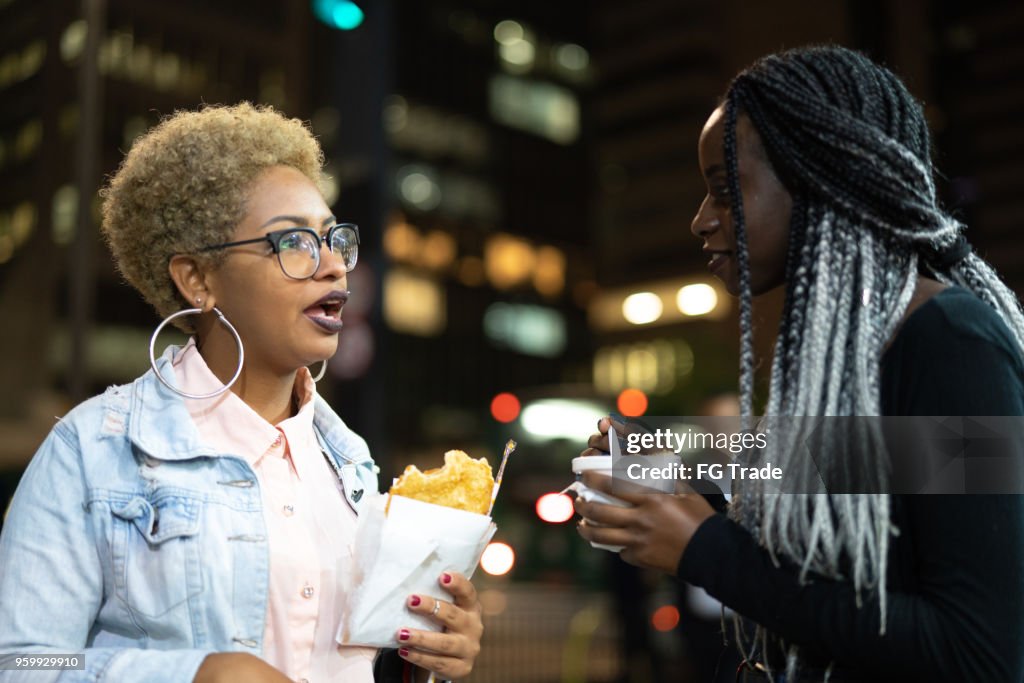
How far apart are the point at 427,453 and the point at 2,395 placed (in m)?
58.3

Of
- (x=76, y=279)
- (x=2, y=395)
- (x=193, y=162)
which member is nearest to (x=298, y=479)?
(x=193, y=162)

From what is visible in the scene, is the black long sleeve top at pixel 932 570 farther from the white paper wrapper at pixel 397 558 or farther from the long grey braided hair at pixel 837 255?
the white paper wrapper at pixel 397 558

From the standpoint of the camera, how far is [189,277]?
115 inches

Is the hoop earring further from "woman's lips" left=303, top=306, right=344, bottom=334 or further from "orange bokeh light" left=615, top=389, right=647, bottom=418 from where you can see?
"orange bokeh light" left=615, top=389, right=647, bottom=418

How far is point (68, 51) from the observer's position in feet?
30.3

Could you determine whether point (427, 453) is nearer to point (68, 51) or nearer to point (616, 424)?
point (68, 51)

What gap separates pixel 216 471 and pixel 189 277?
61cm

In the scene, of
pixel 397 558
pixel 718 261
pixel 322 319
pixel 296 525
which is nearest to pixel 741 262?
pixel 718 261

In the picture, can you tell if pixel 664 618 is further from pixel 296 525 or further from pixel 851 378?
pixel 851 378

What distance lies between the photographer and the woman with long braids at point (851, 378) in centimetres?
186

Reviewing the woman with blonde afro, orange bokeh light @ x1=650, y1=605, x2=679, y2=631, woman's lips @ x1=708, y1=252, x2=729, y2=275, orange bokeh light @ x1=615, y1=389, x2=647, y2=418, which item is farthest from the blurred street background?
the woman with blonde afro

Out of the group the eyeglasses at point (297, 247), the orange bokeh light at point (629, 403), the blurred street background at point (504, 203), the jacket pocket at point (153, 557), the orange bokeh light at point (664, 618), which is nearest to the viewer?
the jacket pocket at point (153, 557)

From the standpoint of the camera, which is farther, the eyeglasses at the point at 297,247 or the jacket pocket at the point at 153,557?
the eyeglasses at the point at 297,247

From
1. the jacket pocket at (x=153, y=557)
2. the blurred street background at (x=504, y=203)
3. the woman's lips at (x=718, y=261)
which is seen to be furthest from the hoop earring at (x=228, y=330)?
the woman's lips at (x=718, y=261)
